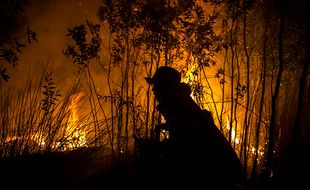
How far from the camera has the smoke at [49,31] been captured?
14.7 m

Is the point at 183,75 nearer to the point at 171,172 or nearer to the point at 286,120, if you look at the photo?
the point at 286,120

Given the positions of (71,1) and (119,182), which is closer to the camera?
(119,182)

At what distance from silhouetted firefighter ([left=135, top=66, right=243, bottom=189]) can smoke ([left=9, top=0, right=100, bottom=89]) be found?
11.7m

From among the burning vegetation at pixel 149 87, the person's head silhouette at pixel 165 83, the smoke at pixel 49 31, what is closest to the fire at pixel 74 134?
the burning vegetation at pixel 149 87

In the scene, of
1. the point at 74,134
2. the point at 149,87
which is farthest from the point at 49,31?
the point at 149,87

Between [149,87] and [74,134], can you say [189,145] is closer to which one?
[149,87]

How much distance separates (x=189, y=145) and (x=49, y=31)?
43.1ft

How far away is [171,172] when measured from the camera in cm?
361

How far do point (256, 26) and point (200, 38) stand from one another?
3.68 m

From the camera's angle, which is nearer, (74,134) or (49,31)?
(74,134)

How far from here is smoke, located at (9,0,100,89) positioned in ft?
48.3

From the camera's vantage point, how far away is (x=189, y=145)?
11.3 ft

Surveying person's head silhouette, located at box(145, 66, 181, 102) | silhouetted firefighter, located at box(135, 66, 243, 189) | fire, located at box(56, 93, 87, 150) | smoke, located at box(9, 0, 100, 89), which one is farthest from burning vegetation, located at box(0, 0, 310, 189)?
smoke, located at box(9, 0, 100, 89)

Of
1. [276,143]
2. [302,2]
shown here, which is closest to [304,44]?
[302,2]
